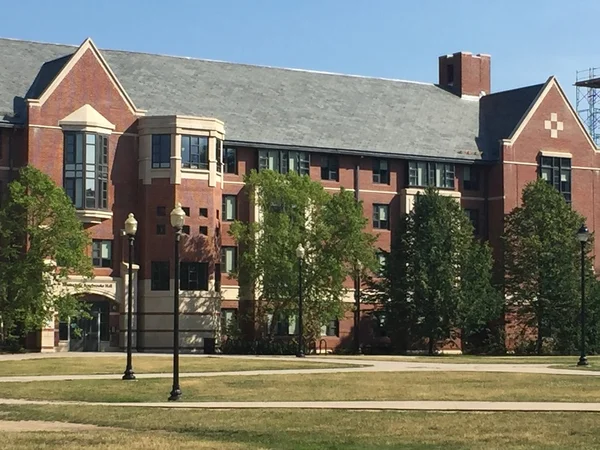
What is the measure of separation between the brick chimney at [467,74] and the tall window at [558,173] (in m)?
7.79

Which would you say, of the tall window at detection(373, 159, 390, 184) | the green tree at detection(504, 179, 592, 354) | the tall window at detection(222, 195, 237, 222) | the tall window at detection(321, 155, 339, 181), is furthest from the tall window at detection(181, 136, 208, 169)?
the green tree at detection(504, 179, 592, 354)

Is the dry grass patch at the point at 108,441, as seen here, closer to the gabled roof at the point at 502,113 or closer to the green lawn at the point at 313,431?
the green lawn at the point at 313,431

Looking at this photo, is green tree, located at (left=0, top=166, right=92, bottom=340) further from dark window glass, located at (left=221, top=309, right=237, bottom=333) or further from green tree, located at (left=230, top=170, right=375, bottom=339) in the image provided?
green tree, located at (left=230, top=170, right=375, bottom=339)

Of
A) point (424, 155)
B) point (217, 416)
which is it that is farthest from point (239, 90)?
point (217, 416)

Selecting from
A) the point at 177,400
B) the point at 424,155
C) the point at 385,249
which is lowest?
the point at 177,400

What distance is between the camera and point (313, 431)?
81.4 ft

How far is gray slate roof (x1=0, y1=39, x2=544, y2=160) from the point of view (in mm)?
79438

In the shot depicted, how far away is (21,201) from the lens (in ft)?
227

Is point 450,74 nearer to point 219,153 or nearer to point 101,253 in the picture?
point 219,153

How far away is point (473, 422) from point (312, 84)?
6542 cm

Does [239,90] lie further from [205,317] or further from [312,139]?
[205,317]

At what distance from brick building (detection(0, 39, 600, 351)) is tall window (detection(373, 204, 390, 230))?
6 centimetres

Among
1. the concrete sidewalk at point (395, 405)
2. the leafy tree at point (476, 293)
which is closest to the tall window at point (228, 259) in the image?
the leafy tree at point (476, 293)

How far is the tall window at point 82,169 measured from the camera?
75.3 meters
